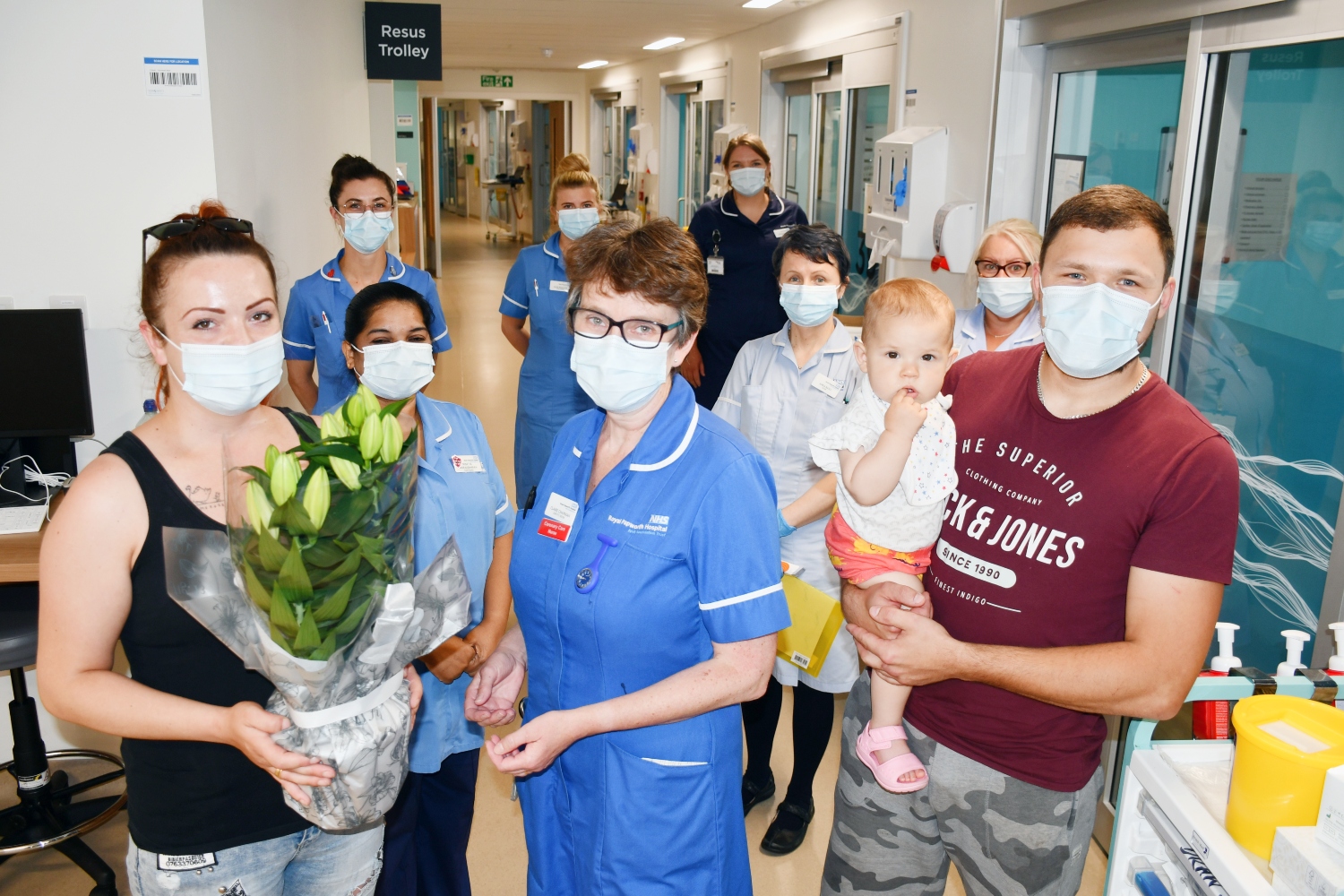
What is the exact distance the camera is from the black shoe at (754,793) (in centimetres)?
308

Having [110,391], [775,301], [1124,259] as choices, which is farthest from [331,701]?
[775,301]

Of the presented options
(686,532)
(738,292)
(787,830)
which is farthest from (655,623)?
(738,292)

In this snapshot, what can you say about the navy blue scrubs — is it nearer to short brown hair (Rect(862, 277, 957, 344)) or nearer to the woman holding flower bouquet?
short brown hair (Rect(862, 277, 957, 344))

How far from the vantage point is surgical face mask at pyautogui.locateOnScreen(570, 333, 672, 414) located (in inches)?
65.9

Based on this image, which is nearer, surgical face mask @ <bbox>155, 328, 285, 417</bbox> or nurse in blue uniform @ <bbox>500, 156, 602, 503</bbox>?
surgical face mask @ <bbox>155, 328, 285, 417</bbox>

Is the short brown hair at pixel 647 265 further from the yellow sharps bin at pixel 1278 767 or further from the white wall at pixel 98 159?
the white wall at pixel 98 159

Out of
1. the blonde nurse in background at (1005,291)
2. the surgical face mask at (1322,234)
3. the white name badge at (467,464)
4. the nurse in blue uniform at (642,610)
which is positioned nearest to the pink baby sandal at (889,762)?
the nurse in blue uniform at (642,610)

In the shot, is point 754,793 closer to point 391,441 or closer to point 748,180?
point 391,441

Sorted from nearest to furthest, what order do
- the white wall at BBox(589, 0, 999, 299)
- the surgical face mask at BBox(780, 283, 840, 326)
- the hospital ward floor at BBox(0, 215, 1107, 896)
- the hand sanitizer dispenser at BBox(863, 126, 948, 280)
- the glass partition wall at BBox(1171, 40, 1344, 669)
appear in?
the glass partition wall at BBox(1171, 40, 1344, 669), the hospital ward floor at BBox(0, 215, 1107, 896), the surgical face mask at BBox(780, 283, 840, 326), the white wall at BBox(589, 0, 999, 299), the hand sanitizer dispenser at BBox(863, 126, 948, 280)

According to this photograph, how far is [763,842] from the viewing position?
2.91 metres

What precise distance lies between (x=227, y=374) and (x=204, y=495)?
22 centimetres

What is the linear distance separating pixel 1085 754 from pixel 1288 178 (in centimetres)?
174

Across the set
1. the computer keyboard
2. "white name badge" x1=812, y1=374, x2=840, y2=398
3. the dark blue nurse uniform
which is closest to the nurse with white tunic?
"white name badge" x1=812, y1=374, x2=840, y2=398

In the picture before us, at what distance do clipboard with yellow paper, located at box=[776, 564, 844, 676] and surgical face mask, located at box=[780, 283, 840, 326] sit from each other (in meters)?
0.95
